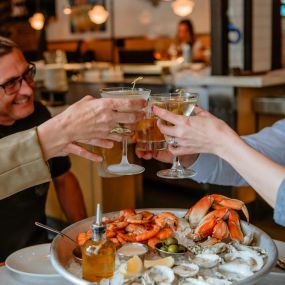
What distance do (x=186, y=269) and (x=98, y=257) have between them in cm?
21

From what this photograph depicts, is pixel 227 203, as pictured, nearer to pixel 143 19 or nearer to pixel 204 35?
pixel 204 35

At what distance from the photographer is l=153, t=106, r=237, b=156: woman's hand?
4.33 feet

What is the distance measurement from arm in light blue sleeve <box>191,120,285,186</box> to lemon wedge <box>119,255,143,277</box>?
0.66 m

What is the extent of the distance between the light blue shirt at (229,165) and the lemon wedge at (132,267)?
2.16ft

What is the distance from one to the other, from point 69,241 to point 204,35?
359 inches

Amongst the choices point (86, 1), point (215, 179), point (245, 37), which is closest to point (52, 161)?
point (215, 179)

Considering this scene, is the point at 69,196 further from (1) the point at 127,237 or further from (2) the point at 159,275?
(2) the point at 159,275

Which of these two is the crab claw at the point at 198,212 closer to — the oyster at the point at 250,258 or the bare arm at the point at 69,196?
the oyster at the point at 250,258

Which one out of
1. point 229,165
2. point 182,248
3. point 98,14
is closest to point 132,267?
point 182,248

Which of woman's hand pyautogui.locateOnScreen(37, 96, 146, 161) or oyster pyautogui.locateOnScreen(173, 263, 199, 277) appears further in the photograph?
woman's hand pyautogui.locateOnScreen(37, 96, 146, 161)

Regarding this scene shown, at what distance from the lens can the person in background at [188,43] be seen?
9.26m

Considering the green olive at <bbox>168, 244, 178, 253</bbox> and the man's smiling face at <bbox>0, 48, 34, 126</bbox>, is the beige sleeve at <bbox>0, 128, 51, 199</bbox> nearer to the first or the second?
the green olive at <bbox>168, 244, 178, 253</bbox>

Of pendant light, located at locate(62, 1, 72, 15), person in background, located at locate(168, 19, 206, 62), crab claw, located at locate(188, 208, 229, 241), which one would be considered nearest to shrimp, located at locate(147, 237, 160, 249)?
crab claw, located at locate(188, 208, 229, 241)

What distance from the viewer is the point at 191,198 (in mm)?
4934
